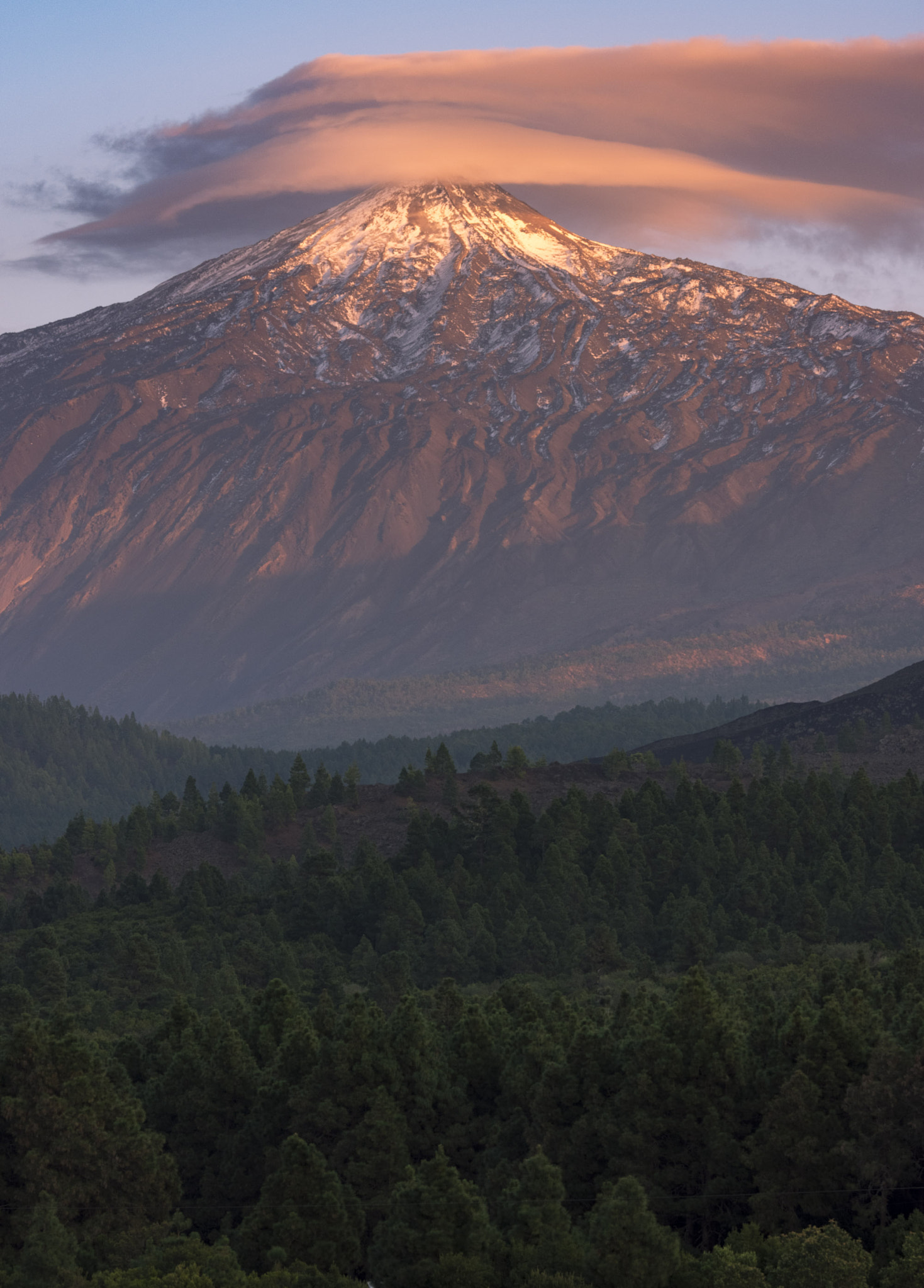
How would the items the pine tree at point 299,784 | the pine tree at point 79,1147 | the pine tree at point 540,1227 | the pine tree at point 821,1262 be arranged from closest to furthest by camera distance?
the pine tree at point 821,1262
the pine tree at point 540,1227
the pine tree at point 79,1147
the pine tree at point 299,784

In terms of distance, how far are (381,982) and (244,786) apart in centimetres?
7631

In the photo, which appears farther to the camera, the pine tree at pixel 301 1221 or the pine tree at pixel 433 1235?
the pine tree at pixel 301 1221

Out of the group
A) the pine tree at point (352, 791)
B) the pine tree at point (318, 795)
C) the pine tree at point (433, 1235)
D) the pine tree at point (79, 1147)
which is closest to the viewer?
the pine tree at point (433, 1235)

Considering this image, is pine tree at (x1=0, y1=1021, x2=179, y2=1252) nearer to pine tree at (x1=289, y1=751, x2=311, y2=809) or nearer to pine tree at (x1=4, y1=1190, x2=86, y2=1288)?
pine tree at (x1=4, y1=1190, x2=86, y2=1288)

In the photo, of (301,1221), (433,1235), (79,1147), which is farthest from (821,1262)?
(79,1147)

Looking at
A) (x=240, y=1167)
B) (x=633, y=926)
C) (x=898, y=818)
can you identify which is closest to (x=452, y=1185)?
(x=240, y=1167)

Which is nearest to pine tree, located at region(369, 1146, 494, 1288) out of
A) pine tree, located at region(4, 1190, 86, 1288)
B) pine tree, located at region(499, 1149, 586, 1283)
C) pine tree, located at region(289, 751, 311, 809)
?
pine tree, located at region(499, 1149, 586, 1283)

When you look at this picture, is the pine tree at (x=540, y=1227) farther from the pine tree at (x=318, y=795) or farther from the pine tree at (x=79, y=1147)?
the pine tree at (x=318, y=795)

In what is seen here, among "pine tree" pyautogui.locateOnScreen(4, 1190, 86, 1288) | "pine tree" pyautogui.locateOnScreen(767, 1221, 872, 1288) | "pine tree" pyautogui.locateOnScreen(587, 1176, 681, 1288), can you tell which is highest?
"pine tree" pyautogui.locateOnScreen(4, 1190, 86, 1288)

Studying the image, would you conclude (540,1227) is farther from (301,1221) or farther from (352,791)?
(352,791)

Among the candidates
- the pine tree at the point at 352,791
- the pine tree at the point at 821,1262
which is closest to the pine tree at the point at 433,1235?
the pine tree at the point at 821,1262

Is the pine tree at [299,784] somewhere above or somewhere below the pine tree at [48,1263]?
above

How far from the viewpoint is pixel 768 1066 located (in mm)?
74875

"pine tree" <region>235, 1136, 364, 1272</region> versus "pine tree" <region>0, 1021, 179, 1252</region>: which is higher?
"pine tree" <region>0, 1021, 179, 1252</region>
